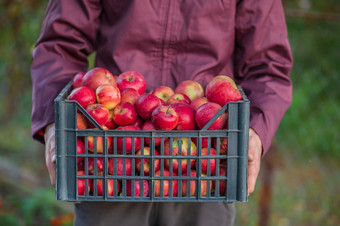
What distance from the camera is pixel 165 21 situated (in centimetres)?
177

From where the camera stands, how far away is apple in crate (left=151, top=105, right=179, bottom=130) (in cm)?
140

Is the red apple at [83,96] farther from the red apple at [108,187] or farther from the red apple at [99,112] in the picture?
the red apple at [108,187]

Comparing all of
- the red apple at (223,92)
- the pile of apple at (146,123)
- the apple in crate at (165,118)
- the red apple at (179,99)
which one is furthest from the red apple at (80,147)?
the red apple at (223,92)

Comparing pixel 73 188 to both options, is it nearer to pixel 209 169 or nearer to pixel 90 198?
pixel 90 198

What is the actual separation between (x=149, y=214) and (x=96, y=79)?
578 mm

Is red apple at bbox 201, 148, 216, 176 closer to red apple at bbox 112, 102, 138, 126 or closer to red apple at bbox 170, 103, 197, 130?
red apple at bbox 170, 103, 197, 130

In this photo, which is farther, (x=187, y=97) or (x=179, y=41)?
(x=179, y=41)

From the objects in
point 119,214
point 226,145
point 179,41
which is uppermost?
point 179,41

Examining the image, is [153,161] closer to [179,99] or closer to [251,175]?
[179,99]

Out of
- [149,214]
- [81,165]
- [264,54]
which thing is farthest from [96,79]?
[264,54]

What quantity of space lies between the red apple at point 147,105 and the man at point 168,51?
Result: 1.04ft

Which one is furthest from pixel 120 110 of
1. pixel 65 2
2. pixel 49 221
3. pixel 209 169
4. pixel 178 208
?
pixel 49 221

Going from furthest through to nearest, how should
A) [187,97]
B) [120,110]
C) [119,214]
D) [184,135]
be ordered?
[119,214], [187,97], [120,110], [184,135]

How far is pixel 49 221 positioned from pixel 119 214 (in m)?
2.29
